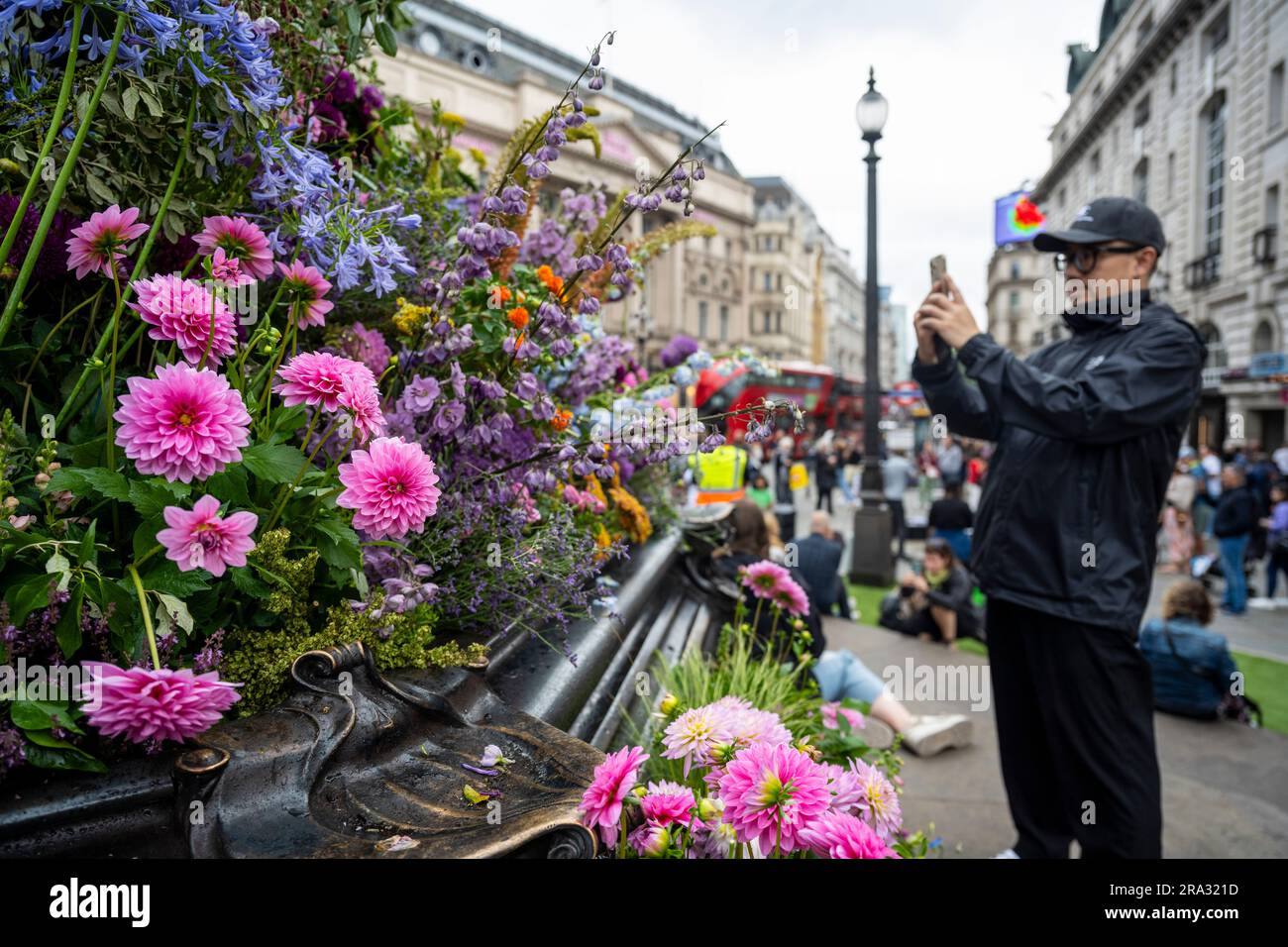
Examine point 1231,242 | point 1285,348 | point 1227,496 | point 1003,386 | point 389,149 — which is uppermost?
point 1231,242

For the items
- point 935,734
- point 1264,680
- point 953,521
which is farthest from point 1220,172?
point 935,734

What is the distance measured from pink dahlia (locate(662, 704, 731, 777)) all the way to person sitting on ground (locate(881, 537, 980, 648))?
6.89 metres

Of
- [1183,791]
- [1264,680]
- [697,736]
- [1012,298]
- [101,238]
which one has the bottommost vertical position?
[1264,680]

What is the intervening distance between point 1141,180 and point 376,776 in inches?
1545

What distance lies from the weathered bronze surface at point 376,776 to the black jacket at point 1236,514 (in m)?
11.6

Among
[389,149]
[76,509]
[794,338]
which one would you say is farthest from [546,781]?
[794,338]

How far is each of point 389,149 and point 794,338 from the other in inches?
2447

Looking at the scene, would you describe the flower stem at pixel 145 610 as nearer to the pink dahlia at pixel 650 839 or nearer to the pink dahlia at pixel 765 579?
the pink dahlia at pixel 650 839

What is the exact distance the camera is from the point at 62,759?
0.87 meters

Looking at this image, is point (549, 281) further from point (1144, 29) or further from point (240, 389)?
point (1144, 29)

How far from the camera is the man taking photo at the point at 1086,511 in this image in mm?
2262

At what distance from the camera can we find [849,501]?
69.6 ft

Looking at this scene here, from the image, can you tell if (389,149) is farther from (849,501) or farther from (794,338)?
(794,338)

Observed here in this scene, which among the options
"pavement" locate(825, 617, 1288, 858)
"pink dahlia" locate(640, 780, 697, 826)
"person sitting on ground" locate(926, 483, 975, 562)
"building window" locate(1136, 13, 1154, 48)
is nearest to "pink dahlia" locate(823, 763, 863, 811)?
"pink dahlia" locate(640, 780, 697, 826)
